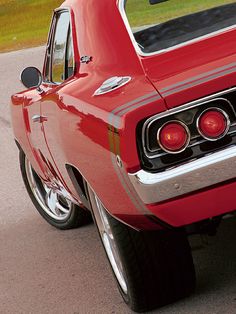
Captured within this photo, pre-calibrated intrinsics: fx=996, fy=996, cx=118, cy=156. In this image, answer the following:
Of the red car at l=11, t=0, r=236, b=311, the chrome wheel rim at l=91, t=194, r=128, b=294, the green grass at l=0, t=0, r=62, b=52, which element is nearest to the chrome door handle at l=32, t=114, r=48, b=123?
the red car at l=11, t=0, r=236, b=311

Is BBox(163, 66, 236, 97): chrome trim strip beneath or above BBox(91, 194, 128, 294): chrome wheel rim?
above

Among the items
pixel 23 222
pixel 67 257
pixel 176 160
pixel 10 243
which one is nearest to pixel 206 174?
pixel 176 160

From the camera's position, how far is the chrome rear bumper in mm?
3971

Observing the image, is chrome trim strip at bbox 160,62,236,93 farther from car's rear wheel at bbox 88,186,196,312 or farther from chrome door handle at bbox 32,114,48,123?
chrome door handle at bbox 32,114,48,123

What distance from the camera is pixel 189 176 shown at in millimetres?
3986

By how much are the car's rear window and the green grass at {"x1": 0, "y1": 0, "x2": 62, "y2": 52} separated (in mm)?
19513

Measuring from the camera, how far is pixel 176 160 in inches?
158

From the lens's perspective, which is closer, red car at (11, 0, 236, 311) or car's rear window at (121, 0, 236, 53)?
red car at (11, 0, 236, 311)

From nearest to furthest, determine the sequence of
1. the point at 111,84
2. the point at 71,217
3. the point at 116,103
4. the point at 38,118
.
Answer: the point at 116,103, the point at 111,84, the point at 38,118, the point at 71,217

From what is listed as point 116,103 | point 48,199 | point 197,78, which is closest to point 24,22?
point 48,199

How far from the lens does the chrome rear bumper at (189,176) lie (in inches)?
156

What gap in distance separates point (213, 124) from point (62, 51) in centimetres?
196

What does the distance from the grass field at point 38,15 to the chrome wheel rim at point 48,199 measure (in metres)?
2.25

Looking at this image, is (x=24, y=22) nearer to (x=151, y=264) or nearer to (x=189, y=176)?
(x=151, y=264)
